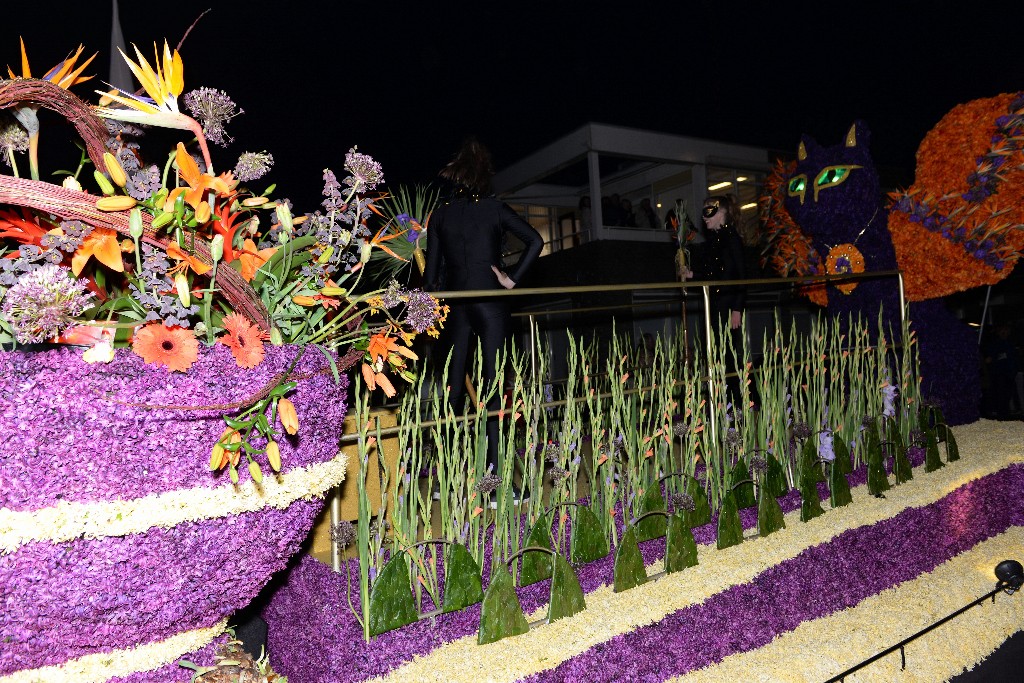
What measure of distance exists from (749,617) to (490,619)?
0.75 metres

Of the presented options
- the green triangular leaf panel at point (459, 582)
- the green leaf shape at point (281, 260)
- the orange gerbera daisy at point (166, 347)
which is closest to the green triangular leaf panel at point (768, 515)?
the green triangular leaf panel at point (459, 582)

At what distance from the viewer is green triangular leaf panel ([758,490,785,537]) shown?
6.95 feet

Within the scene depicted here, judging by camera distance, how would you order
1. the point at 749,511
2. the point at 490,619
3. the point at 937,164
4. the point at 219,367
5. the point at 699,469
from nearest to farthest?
the point at 219,367 → the point at 490,619 → the point at 749,511 → the point at 699,469 → the point at 937,164

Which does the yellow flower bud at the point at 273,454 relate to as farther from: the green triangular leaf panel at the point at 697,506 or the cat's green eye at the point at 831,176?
the cat's green eye at the point at 831,176

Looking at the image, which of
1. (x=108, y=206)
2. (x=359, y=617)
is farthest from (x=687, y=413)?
(x=108, y=206)

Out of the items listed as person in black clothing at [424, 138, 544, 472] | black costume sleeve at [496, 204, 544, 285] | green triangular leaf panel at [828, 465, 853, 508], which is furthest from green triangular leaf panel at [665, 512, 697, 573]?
black costume sleeve at [496, 204, 544, 285]

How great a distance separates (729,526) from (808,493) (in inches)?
17.0

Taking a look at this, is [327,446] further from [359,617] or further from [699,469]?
[699,469]

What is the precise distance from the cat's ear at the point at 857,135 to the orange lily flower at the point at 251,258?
3079mm

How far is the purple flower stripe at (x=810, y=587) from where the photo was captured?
5.00 feet

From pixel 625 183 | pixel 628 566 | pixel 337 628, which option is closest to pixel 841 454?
pixel 628 566

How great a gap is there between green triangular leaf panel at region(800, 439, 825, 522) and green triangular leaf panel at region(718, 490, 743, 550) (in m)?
0.36

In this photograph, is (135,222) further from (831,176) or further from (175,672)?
(831,176)

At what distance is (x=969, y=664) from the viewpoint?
1.88 m
